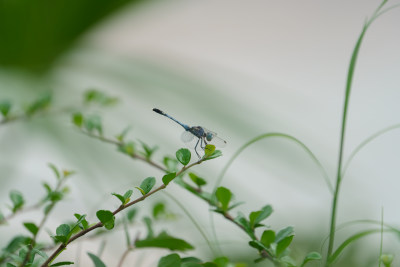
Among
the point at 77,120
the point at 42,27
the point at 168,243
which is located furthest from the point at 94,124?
the point at 42,27

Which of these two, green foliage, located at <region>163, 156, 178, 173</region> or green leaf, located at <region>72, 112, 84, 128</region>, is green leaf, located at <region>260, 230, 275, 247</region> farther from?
green leaf, located at <region>72, 112, 84, 128</region>

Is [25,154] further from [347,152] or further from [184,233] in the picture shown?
[347,152]

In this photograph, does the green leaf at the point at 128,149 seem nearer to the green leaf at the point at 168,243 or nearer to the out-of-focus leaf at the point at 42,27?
the green leaf at the point at 168,243

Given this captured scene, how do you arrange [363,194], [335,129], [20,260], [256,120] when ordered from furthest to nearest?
1. [335,129]
2. [256,120]
3. [363,194]
4. [20,260]

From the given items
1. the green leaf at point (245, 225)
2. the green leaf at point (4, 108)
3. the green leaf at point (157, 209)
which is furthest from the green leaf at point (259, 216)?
the green leaf at point (4, 108)

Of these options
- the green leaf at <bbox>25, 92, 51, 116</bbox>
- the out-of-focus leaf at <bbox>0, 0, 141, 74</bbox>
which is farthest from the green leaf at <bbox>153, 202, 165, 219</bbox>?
the out-of-focus leaf at <bbox>0, 0, 141, 74</bbox>

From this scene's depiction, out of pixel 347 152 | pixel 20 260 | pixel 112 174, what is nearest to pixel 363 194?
pixel 347 152

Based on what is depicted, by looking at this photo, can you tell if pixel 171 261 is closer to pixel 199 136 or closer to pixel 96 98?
pixel 199 136
